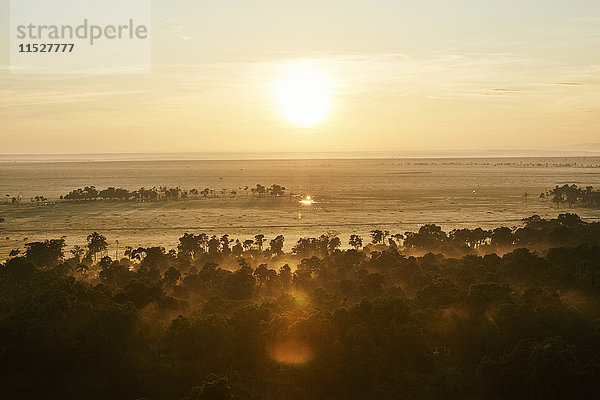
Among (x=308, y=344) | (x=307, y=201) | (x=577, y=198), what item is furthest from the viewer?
(x=307, y=201)

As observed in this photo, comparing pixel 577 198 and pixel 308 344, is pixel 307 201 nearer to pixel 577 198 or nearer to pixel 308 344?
pixel 577 198

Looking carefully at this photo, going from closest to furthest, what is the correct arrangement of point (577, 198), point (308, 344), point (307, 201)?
point (308, 344) < point (577, 198) < point (307, 201)

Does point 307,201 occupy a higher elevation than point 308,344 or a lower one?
higher

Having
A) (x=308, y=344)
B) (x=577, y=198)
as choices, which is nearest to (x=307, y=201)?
(x=577, y=198)

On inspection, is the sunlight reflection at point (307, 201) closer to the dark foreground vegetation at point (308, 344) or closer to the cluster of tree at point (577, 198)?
the cluster of tree at point (577, 198)

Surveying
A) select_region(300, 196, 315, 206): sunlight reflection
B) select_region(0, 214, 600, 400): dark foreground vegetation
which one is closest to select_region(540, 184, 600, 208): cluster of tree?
select_region(300, 196, 315, 206): sunlight reflection

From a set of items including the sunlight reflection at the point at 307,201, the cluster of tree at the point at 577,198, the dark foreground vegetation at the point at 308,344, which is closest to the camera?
the dark foreground vegetation at the point at 308,344

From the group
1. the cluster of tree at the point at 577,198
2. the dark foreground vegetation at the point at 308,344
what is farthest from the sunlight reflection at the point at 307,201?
the dark foreground vegetation at the point at 308,344

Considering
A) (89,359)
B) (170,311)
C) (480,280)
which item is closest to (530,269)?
(480,280)

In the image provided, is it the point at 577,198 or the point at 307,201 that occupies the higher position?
the point at 577,198

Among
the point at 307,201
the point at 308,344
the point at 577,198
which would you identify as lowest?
the point at 308,344

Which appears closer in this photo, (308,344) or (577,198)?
(308,344)
